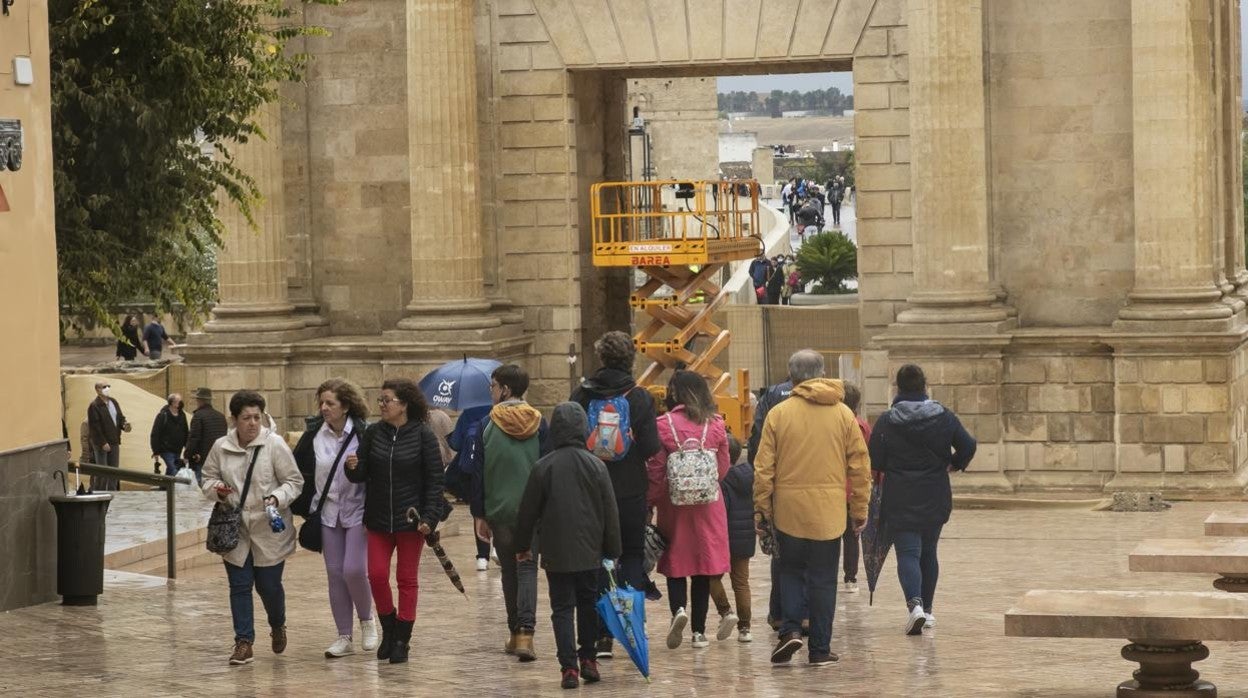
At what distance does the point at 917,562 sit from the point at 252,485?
4.42 metres

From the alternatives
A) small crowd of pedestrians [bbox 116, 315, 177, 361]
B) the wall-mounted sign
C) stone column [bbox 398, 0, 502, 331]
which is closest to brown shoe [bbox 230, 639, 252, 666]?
the wall-mounted sign

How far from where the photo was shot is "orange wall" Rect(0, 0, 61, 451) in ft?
51.4

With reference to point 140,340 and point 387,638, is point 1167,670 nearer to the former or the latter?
point 387,638

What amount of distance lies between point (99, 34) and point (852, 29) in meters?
11.6

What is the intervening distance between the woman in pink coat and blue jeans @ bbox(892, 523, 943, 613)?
4.79ft

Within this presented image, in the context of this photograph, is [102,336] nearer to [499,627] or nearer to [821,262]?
[821,262]

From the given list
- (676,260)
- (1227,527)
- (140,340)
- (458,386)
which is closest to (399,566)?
(1227,527)

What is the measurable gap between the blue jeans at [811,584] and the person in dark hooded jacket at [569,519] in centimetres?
132

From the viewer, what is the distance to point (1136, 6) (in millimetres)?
25516

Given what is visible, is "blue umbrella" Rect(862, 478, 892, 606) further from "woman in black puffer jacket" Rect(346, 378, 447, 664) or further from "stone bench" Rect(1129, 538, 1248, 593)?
"woman in black puffer jacket" Rect(346, 378, 447, 664)

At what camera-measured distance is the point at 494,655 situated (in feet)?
46.2

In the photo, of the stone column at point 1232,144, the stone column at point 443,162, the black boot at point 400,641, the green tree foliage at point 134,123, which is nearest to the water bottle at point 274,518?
the black boot at point 400,641

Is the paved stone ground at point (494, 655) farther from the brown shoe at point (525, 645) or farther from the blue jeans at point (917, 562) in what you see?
the blue jeans at point (917, 562)

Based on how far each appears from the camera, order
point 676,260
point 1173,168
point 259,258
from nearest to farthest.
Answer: point 1173,168 < point 259,258 < point 676,260
